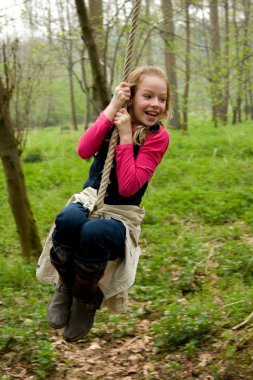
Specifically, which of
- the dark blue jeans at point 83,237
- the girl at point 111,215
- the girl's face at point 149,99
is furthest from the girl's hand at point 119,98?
the dark blue jeans at point 83,237

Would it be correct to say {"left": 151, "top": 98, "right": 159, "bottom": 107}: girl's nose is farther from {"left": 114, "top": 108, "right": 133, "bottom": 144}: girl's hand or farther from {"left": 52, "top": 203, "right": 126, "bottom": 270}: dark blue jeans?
{"left": 52, "top": 203, "right": 126, "bottom": 270}: dark blue jeans

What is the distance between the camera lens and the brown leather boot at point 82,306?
2.88 meters

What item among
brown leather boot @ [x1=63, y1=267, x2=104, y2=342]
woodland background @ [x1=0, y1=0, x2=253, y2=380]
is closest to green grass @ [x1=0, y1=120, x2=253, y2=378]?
woodland background @ [x1=0, y1=0, x2=253, y2=380]

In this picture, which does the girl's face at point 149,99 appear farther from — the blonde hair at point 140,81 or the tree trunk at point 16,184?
the tree trunk at point 16,184

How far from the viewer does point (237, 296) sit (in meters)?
4.96

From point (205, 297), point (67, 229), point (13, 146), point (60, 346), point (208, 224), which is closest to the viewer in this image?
point (67, 229)

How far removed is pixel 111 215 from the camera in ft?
9.67

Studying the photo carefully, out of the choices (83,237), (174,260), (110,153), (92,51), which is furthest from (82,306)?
(92,51)

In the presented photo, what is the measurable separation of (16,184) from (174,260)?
2229 millimetres

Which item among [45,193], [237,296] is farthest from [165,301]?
[45,193]

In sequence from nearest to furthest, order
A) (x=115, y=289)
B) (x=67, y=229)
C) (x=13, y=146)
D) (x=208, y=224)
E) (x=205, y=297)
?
(x=67, y=229), (x=115, y=289), (x=205, y=297), (x=13, y=146), (x=208, y=224)

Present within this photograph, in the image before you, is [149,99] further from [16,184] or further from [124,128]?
[16,184]

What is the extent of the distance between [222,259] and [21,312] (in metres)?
2.50

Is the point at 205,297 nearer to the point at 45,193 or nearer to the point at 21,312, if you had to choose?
the point at 21,312
